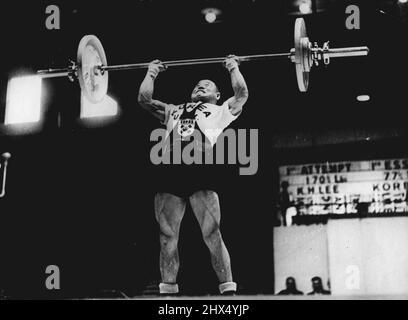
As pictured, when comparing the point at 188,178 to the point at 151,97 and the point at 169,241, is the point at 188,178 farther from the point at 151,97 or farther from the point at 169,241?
the point at 151,97

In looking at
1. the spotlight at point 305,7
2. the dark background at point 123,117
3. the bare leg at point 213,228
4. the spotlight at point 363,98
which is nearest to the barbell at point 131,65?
the dark background at point 123,117

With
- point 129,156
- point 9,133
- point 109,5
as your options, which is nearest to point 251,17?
point 109,5

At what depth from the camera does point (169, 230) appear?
319cm

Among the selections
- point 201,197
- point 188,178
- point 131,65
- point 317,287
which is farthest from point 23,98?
point 317,287

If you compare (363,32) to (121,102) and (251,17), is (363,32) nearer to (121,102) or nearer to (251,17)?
(251,17)

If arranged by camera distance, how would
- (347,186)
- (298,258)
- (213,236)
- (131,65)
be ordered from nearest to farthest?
(213,236) → (131,65) → (298,258) → (347,186)

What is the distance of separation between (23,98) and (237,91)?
5.48 feet

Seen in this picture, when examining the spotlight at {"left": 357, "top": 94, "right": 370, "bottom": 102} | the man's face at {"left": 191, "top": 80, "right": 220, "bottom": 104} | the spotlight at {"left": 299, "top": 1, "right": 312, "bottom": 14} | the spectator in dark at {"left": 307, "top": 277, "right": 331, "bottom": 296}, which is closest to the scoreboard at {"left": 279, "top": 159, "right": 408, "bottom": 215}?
the spectator in dark at {"left": 307, "top": 277, "right": 331, "bottom": 296}

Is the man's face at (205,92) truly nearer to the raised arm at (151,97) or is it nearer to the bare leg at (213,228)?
the raised arm at (151,97)

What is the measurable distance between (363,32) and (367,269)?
7.25 ft

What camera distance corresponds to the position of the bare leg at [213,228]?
123 inches

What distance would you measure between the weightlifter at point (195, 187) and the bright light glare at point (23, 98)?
1.02m

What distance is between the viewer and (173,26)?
3902 mm

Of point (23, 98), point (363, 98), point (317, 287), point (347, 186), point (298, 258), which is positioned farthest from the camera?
point (347, 186)
